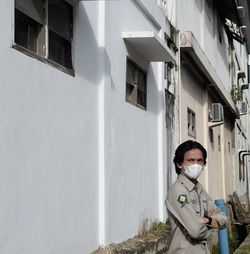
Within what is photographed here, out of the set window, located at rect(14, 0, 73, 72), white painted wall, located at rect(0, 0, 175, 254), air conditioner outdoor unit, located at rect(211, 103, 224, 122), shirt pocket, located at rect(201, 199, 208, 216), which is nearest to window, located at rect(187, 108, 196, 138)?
air conditioner outdoor unit, located at rect(211, 103, 224, 122)

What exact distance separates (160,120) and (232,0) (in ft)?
25.5

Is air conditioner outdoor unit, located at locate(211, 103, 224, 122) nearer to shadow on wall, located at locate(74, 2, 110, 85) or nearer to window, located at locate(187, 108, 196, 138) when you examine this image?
window, located at locate(187, 108, 196, 138)

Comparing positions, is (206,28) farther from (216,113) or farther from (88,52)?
(88,52)

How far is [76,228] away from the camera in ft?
17.3

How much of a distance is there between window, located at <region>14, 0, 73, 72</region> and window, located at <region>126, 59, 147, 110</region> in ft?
7.12

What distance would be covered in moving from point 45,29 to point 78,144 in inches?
45.3

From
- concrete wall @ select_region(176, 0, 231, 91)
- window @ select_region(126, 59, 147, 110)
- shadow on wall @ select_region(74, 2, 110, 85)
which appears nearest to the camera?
shadow on wall @ select_region(74, 2, 110, 85)

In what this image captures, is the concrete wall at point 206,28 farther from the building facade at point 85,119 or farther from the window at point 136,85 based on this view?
the window at point 136,85

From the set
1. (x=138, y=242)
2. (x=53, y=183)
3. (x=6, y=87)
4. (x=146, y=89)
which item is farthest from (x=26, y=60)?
(x=146, y=89)

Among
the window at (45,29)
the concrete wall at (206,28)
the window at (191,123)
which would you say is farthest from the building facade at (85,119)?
the window at (191,123)

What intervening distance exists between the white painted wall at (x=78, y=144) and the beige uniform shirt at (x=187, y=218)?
3.54 ft

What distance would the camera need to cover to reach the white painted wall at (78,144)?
407cm

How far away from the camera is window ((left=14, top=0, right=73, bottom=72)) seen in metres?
4.46

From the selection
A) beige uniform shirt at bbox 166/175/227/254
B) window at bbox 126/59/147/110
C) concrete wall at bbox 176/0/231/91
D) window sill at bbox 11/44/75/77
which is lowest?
beige uniform shirt at bbox 166/175/227/254
